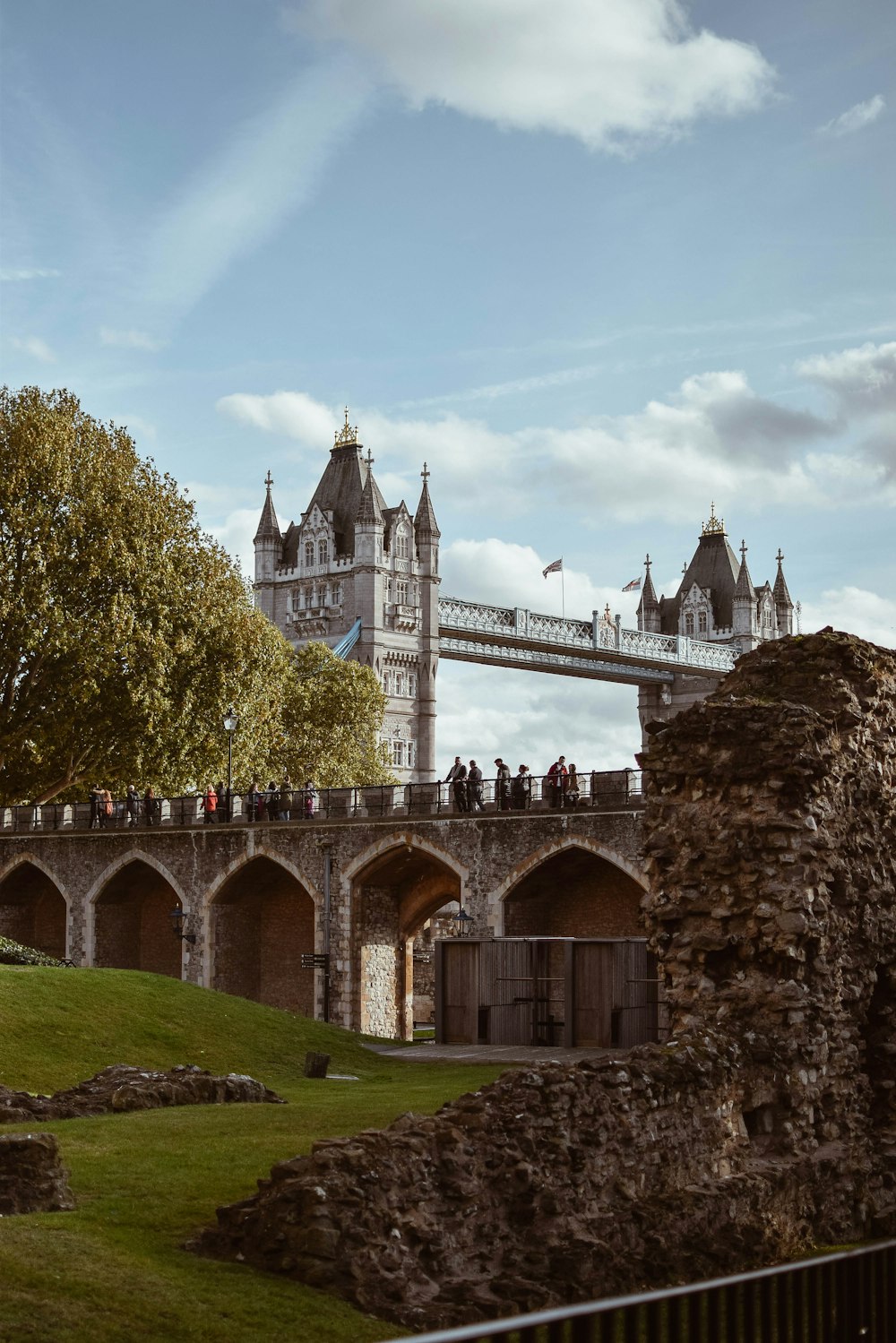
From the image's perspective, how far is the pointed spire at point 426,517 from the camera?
9288cm

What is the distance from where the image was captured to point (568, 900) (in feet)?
123

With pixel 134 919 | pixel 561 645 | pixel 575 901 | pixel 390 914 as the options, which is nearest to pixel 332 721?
pixel 134 919

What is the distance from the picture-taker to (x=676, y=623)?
128250mm

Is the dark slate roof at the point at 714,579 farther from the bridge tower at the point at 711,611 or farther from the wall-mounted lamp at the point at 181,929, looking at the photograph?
the wall-mounted lamp at the point at 181,929

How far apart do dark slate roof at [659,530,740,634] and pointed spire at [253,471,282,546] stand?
4074 centimetres

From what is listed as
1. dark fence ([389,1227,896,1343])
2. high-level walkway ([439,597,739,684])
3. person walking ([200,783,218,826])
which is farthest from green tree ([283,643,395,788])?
dark fence ([389,1227,896,1343])

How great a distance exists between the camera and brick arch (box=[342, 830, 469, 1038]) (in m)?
38.8

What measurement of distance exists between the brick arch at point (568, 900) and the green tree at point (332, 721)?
85.8 feet

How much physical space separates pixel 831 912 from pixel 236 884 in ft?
101

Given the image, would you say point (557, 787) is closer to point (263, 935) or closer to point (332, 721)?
point (263, 935)

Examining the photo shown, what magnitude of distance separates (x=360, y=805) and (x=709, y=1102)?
2771cm

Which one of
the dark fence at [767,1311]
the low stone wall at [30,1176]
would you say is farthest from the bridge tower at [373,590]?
the dark fence at [767,1311]

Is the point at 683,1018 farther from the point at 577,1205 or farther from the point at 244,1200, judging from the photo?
the point at 244,1200

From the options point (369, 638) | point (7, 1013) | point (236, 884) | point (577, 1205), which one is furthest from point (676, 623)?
point (577, 1205)
